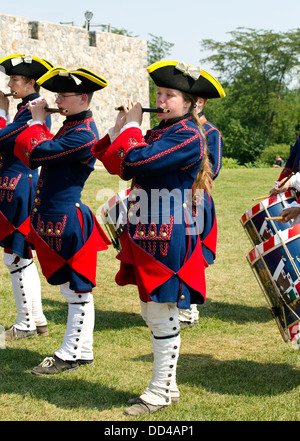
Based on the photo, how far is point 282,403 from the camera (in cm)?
385

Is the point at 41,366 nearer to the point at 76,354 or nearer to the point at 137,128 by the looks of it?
the point at 76,354

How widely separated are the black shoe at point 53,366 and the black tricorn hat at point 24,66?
232cm

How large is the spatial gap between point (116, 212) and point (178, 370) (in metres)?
1.58

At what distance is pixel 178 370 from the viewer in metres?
4.50

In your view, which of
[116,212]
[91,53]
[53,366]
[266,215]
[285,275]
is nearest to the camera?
[285,275]

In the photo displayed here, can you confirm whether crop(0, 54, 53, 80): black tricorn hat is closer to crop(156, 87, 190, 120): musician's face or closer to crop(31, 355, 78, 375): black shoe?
crop(156, 87, 190, 120): musician's face

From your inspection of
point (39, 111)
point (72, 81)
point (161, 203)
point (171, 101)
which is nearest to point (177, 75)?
point (171, 101)

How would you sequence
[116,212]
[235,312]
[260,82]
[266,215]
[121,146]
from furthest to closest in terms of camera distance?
[260,82] < [235,312] < [116,212] < [266,215] < [121,146]

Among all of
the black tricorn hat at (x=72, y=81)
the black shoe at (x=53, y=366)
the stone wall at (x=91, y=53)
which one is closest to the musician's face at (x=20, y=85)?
the black tricorn hat at (x=72, y=81)

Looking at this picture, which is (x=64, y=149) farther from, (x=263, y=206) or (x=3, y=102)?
(x=263, y=206)

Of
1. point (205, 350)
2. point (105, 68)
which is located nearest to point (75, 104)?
point (205, 350)

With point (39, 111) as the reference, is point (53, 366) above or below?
below

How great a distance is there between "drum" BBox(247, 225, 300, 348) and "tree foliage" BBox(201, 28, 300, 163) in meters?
42.8

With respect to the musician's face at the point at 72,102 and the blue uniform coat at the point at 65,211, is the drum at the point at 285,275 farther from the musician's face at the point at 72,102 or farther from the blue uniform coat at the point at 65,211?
the musician's face at the point at 72,102
